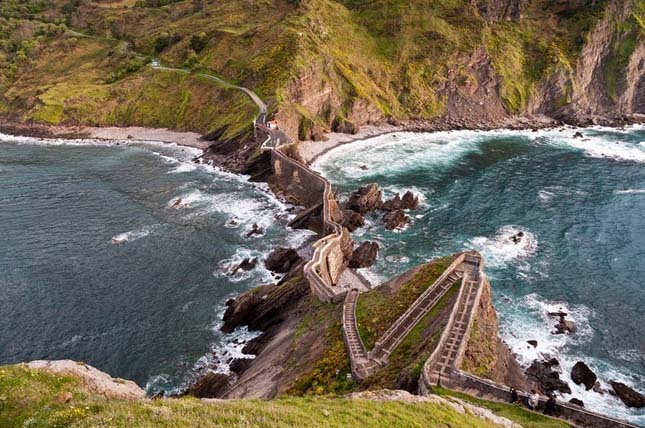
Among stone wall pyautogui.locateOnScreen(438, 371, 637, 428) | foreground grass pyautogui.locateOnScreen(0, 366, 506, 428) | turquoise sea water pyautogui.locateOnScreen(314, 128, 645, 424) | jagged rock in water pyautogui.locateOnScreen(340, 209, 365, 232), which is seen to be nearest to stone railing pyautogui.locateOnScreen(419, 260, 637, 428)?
stone wall pyautogui.locateOnScreen(438, 371, 637, 428)

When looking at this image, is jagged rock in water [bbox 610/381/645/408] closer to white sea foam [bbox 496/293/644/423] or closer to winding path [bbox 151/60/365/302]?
white sea foam [bbox 496/293/644/423]

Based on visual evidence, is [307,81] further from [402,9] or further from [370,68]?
[402,9]

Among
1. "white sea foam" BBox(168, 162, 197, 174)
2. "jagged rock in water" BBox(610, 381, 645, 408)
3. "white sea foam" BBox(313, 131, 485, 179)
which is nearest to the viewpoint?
"jagged rock in water" BBox(610, 381, 645, 408)

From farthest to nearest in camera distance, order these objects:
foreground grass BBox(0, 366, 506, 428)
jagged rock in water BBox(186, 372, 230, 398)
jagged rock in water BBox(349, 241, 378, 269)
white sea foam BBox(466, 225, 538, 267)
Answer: white sea foam BBox(466, 225, 538, 267)
jagged rock in water BBox(349, 241, 378, 269)
jagged rock in water BBox(186, 372, 230, 398)
foreground grass BBox(0, 366, 506, 428)

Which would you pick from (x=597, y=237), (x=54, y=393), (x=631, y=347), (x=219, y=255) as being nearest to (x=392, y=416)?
(x=54, y=393)

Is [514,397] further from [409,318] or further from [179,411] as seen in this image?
[179,411]

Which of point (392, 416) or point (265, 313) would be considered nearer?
→ point (392, 416)

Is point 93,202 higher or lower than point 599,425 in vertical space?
lower
